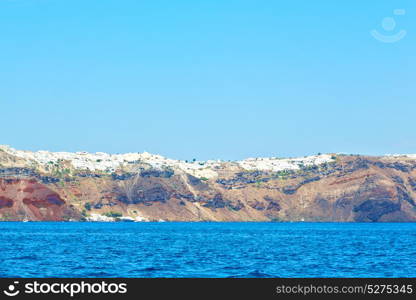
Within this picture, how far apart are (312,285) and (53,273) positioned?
120ft

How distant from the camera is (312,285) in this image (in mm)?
39062

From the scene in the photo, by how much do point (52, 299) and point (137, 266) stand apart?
44.2 metres

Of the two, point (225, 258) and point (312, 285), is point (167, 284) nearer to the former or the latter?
point (312, 285)

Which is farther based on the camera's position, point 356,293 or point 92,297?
point 356,293

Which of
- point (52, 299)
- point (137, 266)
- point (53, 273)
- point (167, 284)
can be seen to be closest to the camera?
point (52, 299)

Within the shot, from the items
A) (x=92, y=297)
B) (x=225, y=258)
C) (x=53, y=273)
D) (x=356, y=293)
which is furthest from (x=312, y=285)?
(x=225, y=258)

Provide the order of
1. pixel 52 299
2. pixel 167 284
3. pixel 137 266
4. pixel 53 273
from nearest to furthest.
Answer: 1. pixel 52 299
2. pixel 167 284
3. pixel 53 273
4. pixel 137 266

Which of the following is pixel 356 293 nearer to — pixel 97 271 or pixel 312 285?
pixel 312 285

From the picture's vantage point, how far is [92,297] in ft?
115

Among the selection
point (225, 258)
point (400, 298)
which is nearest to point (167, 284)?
point (400, 298)

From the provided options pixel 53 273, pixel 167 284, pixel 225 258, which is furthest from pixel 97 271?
pixel 167 284

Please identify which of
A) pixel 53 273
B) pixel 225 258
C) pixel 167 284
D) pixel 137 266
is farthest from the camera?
pixel 225 258

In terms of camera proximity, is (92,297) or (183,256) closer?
(92,297)

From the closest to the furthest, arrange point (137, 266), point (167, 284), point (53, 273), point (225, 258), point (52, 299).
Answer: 1. point (52, 299)
2. point (167, 284)
3. point (53, 273)
4. point (137, 266)
5. point (225, 258)
